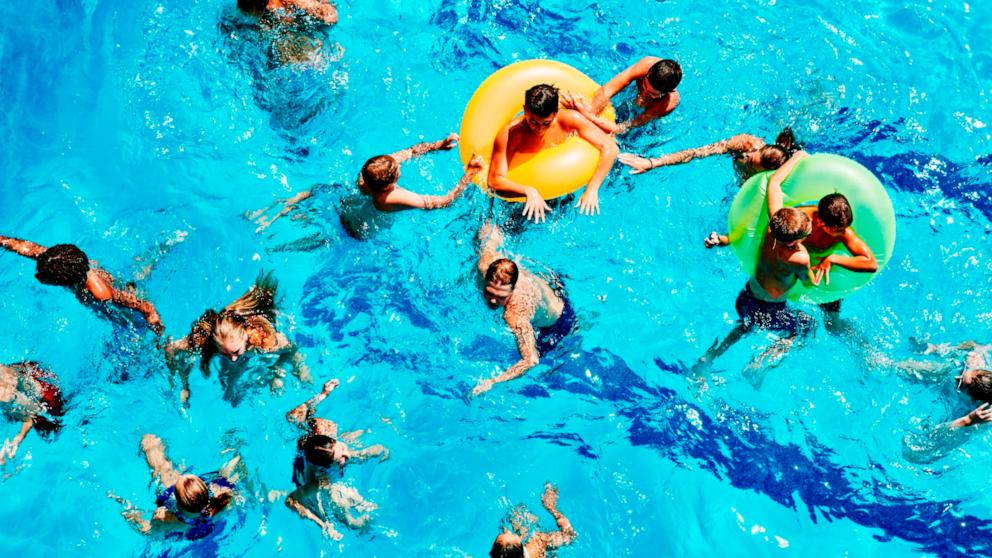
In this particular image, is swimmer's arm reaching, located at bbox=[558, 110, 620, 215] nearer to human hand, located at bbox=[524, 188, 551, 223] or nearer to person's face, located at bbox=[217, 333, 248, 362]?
human hand, located at bbox=[524, 188, 551, 223]

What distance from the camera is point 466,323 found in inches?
282

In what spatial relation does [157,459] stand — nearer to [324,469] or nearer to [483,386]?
[324,469]

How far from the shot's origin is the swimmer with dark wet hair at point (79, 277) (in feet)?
19.6

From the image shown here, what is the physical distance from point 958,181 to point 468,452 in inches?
198

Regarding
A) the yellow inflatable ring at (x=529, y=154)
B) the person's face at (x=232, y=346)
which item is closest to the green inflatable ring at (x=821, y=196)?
the yellow inflatable ring at (x=529, y=154)

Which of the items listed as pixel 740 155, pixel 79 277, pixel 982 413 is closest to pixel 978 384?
pixel 982 413

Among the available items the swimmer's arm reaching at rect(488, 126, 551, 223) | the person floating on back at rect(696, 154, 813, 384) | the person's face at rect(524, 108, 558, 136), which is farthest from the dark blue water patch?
the person's face at rect(524, 108, 558, 136)

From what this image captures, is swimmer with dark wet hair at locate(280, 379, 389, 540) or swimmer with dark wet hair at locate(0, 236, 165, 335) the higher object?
swimmer with dark wet hair at locate(0, 236, 165, 335)

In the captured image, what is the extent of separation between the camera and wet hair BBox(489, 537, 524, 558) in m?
5.47

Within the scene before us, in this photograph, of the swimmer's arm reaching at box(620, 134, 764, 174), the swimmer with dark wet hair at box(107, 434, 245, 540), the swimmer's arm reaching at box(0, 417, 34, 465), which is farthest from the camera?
the swimmer's arm reaching at box(620, 134, 764, 174)

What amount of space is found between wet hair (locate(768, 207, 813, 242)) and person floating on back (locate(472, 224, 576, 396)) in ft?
5.61

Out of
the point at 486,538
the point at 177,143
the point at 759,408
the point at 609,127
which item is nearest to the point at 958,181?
the point at 759,408

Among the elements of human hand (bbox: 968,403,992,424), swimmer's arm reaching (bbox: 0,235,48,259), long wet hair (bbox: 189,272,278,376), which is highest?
swimmer's arm reaching (bbox: 0,235,48,259)

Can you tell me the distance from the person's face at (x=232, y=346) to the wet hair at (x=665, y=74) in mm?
3682
